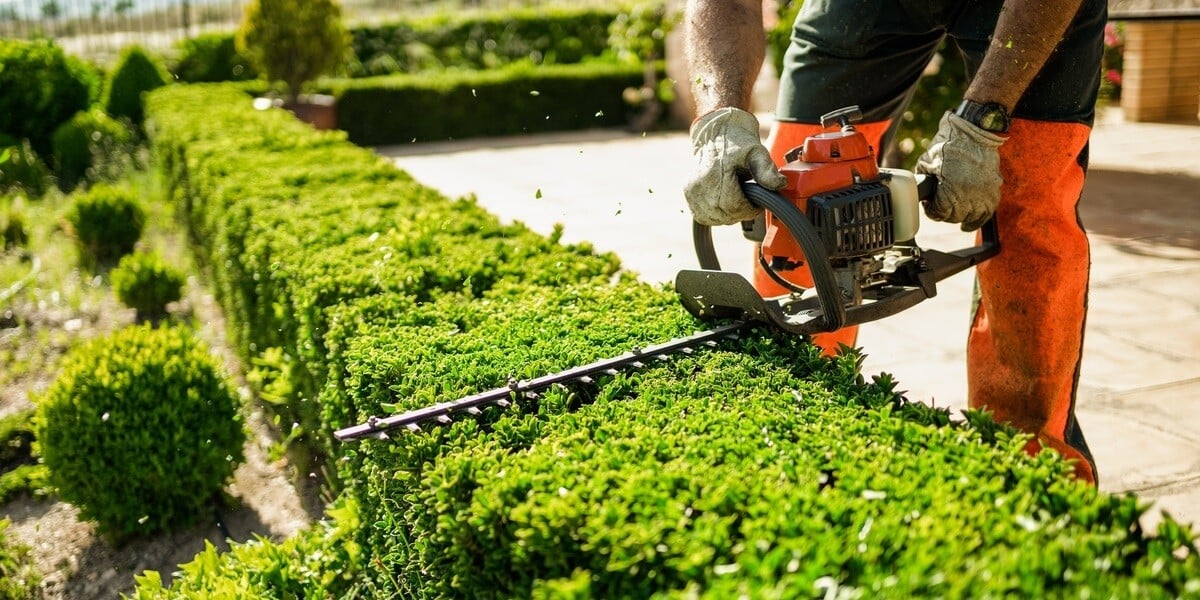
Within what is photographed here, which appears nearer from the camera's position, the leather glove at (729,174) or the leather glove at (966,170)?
the leather glove at (729,174)

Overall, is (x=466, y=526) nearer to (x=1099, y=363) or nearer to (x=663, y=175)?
(x=1099, y=363)

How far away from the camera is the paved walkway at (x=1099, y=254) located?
3506mm

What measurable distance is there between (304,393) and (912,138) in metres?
6.53

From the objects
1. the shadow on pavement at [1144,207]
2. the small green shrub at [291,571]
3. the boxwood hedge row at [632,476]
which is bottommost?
the small green shrub at [291,571]

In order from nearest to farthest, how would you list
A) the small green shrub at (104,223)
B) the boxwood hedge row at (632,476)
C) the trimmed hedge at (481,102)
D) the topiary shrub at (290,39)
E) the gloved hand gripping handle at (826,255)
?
the boxwood hedge row at (632,476), the gloved hand gripping handle at (826,255), the small green shrub at (104,223), the topiary shrub at (290,39), the trimmed hedge at (481,102)

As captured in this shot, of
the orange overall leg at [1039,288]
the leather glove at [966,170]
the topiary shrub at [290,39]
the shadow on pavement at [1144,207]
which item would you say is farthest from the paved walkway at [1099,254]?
the topiary shrub at [290,39]

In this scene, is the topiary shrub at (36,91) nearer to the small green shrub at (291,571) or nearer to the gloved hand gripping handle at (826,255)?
the small green shrub at (291,571)

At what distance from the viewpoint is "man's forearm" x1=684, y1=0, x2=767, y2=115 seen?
2.44 metres

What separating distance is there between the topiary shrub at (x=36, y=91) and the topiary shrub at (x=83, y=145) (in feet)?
2.75

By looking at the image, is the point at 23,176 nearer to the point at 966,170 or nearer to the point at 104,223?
the point at 104,223

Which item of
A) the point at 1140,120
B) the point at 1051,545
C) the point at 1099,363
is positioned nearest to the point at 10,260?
the point at 1099,363

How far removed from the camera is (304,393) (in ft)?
11.2

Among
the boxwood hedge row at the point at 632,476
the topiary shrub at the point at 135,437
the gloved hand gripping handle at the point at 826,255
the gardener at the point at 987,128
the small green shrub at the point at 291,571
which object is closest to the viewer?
the boxwood hedge row at the point at 632,476

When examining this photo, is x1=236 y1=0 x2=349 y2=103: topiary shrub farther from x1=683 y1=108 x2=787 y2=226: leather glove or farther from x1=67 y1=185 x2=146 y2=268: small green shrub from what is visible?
x1=683 y1=108 x2=787 y2=226: leather glove
